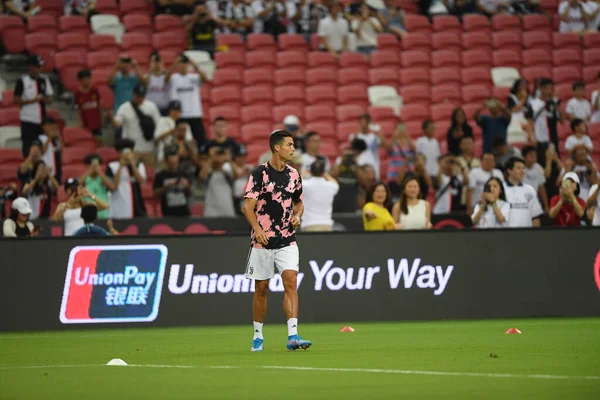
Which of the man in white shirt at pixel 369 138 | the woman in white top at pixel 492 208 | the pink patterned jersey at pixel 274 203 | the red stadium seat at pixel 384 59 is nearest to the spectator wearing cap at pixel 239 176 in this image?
the man in white shirt at pixel 369 138

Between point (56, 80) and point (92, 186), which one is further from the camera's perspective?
point (56, 80)

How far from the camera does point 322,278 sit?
15.8 m

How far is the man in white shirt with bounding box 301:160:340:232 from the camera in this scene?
1727 centimetres

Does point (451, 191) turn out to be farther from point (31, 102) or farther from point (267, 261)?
point (267, 261)

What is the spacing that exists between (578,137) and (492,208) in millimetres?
5398

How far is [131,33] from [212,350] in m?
14.0

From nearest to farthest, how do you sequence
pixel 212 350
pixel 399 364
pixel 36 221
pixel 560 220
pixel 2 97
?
pixel 399 364
pixel 212 350
pixel 560 220
pixel 36 221
pixel 2 97

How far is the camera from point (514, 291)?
16.0 metres

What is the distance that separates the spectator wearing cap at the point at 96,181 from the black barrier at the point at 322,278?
320 centimetres

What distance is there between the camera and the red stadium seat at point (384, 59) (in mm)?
24930

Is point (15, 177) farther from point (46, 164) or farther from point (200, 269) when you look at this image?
point (200, 269)

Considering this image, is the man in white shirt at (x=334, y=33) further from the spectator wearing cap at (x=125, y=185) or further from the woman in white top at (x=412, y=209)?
the woman in white top at (x=412, y=209)

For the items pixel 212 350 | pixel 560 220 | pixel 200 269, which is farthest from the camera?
pixel 560 220

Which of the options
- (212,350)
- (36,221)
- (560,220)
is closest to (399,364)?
(212,350)
